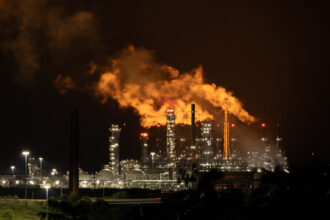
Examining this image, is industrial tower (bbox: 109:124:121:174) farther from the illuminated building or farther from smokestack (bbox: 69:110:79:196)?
smokestack (bbox: 69:110:79:196)

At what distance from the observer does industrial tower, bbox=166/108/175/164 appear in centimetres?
9194

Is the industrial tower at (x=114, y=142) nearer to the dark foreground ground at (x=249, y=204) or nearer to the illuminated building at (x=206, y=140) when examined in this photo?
the illuminated building at (x=206, y=140)

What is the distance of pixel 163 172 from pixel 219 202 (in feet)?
241

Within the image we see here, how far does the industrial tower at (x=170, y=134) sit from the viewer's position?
3620 inches

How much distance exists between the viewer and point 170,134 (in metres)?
95.2

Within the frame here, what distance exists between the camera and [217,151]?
365 ft

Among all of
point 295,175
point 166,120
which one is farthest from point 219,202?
point 166,120

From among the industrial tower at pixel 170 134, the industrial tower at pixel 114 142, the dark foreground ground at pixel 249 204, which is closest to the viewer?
the dark foreground ground at pixel 249 204

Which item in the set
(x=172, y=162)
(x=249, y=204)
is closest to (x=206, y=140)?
(x=172, y=162)

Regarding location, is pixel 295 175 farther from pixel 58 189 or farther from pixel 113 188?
pixel 58 189

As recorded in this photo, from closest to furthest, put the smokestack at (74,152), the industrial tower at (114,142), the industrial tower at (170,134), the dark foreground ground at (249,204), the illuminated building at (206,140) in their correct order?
the dark foreground ground at (249,204)
the smokestack at (74,152)
the industrial tower at (170,134)
the illuminated building at (206,140)
the industrial tower at (114,142)

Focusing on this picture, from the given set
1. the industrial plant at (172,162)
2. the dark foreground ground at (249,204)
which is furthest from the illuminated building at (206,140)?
the dark foreground ground at (249,204)

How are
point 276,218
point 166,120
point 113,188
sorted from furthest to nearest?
point 113,188 → point 166,120 → point 276,218

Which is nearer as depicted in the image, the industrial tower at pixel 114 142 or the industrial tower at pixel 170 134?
the industrial tower at pixel 170 134
